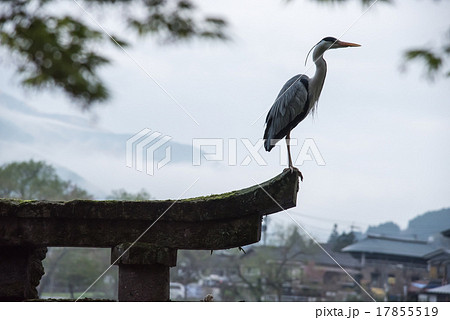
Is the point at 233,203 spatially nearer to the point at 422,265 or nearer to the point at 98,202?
the point at 98,202

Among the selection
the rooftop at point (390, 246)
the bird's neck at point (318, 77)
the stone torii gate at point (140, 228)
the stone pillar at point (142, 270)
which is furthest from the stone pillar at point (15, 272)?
the rooftop at point (390, 246)

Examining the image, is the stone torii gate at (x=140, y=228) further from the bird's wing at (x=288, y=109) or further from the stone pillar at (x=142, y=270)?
the bird's wing at (x=288, y=109)

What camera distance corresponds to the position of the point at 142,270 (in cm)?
315

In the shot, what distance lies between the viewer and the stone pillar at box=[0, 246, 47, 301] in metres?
3.26

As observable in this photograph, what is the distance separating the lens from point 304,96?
349 cm

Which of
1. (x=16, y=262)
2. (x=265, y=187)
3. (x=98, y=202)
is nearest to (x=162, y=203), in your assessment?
(x=98, y=202)

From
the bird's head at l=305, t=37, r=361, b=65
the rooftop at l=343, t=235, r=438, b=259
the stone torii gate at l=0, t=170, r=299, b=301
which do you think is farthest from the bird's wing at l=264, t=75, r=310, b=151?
Result: the rooftop at l=343, t=235, r=438, b=259

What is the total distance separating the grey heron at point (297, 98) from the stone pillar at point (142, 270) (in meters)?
0.99

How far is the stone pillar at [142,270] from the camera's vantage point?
3098 millimetres

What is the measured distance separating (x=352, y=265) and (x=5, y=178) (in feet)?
26.9

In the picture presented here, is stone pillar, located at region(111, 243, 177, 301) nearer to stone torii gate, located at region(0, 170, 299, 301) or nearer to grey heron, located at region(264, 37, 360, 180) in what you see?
stone torii gate, located at region(0, 170, 299, 301)

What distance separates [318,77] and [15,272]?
213 cm

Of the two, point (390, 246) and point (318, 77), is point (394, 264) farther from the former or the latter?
point (318, 77)

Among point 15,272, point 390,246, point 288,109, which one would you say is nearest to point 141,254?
point 15,272
